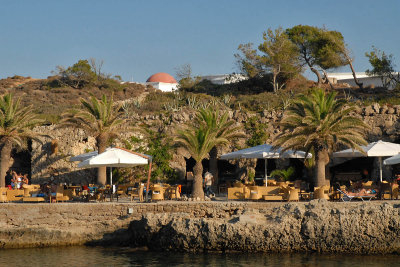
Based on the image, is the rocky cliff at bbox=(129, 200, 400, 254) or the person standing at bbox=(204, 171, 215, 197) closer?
the rocky cliff at bbox=(129, 200, 400, 254)

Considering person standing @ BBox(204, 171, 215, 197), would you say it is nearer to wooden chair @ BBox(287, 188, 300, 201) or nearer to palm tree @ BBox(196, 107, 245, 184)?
palm tree @ BBox(196, 107, 245, 184)

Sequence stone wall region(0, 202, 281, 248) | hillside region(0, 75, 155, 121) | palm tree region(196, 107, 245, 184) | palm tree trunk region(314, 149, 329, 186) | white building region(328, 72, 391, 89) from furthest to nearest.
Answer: white building region(328, 72, 391, 89)
hillside region(0, 75, 155, 121)
palm tree region(196, 107, 245, 184)
palm tree trunk region(314, 149, 329, 186)
stone wall region(0, 202, 281, 248)

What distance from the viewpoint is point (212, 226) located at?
665 inches

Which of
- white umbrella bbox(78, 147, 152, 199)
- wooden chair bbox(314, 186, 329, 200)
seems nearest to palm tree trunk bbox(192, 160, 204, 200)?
white umbrella bbox(78, 147, 152, 199)

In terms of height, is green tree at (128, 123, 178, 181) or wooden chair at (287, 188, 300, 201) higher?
green tree at (128, 123, 178, 181)

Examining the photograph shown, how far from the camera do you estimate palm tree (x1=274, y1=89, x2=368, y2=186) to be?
2202 cm

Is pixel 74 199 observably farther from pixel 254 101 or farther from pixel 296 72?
pixel 296 72

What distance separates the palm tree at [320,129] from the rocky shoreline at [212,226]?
4.67 metres

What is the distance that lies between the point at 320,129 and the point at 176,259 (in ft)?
30.1

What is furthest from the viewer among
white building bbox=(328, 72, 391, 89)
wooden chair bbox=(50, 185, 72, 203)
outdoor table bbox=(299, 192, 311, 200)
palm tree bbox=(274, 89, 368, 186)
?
white building bbox=(328, 72, 391, 89)

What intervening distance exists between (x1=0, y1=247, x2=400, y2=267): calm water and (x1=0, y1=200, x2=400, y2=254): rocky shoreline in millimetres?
439

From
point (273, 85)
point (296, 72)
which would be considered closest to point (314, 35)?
point (296, 72)

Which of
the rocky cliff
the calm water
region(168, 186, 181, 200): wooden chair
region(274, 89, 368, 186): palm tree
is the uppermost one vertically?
region(274, 89, 368, 186): palm tree

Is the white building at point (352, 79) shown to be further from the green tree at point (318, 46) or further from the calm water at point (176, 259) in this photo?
the calm water at point (176, 259)
